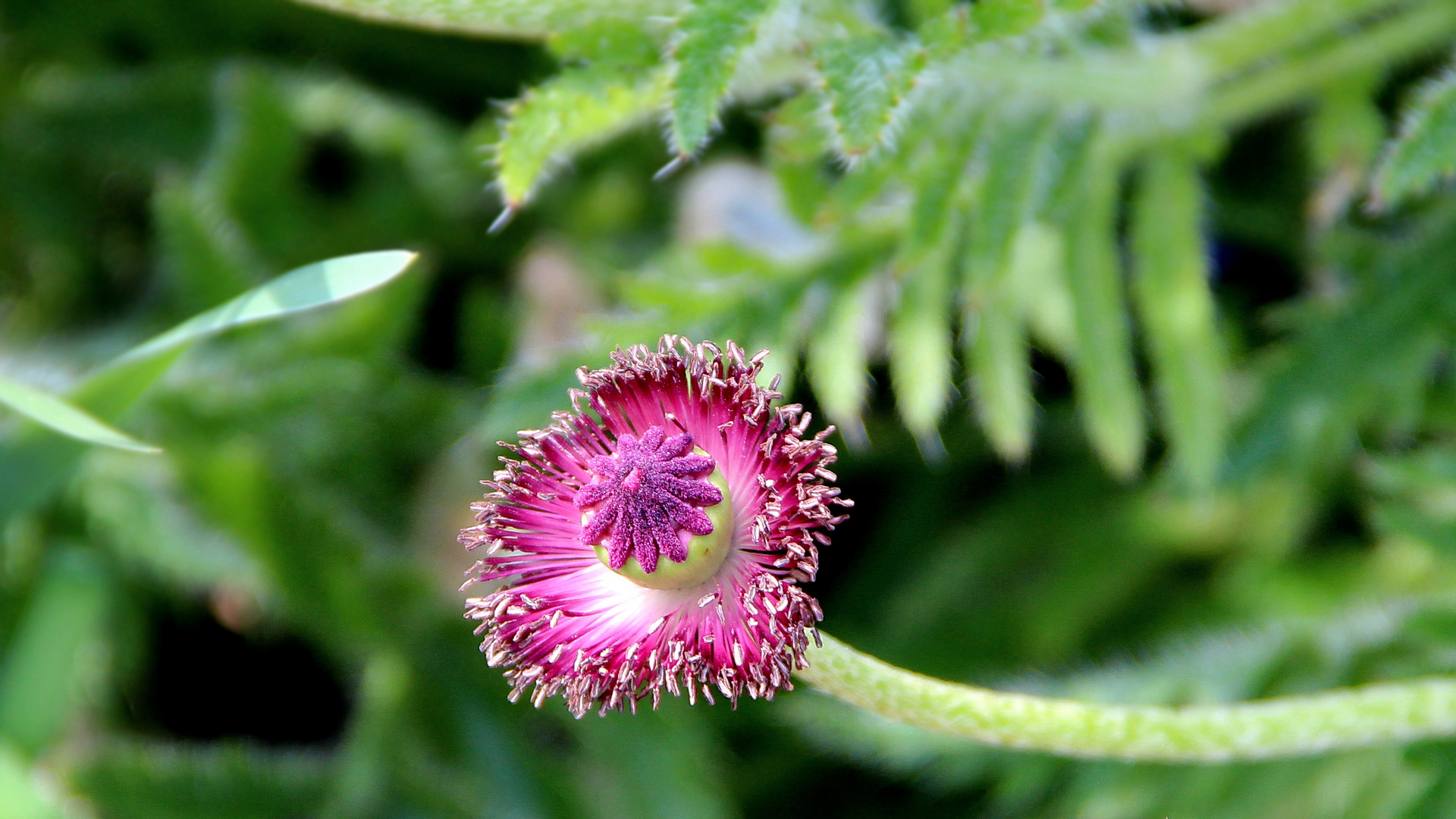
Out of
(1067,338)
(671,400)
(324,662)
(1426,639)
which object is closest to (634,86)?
(671,400)

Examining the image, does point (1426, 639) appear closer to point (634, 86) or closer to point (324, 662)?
point (634, 86)

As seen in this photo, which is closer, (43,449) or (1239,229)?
(43,449)

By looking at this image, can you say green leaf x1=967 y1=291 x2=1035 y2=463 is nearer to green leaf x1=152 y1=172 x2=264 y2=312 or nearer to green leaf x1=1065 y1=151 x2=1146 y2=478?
green leaf x1=1065 y1=151 x2=1146 y2=478

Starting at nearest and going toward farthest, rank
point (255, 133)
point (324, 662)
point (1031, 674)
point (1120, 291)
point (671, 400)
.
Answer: point (671, 400), point (1120, 291), point (1031, 674), point (255, 133), point (324, 662)

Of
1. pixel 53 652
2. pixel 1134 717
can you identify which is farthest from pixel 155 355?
pixel 1134 717

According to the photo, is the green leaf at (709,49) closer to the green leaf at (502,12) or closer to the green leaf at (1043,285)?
the green leaf at (502,12)

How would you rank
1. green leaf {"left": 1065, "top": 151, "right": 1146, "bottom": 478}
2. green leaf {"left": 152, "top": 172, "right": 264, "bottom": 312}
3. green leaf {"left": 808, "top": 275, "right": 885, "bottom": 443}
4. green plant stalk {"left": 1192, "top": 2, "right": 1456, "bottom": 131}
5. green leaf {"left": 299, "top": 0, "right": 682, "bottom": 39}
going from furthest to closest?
green leaf {"left": 152, "top": 172, "right": 264, "bottom": 312} → green plant stalk {"left": 1192, "top": 2, "right": 1456, "bottom": 131} → green leaf {"left": 1065, "top": 151, "right": 1146, "bottom": 478} → green leaf {"left": 808, "top": 275, "right": 885, "bottom": 443} → green leaf {"left": 299, "top": 0, "right": 682, "bottom": 39}

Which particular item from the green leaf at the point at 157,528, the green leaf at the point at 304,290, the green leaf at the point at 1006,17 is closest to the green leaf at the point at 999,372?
the green leaf at the point at 1006,17

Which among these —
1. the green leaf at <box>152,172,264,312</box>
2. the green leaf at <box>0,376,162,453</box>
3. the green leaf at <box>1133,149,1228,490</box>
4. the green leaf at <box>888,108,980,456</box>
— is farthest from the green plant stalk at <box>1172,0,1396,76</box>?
the green leaf at <box>152,172,264,312</box>
